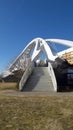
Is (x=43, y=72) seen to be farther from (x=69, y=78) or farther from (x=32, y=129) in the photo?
(x=32, y=129)

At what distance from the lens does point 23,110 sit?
9578 mm

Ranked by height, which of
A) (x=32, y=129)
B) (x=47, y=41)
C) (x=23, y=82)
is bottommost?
(x=32, y=129)

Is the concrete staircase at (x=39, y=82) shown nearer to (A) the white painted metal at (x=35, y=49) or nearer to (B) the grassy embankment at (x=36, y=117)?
(B) the grassy embankment at (x=36, y=117)

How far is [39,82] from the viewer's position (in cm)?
2489

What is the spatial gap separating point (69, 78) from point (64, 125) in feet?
79.9

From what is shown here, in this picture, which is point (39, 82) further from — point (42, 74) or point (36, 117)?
point (36, 117)

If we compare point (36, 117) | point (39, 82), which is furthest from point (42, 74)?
point (36, 117)

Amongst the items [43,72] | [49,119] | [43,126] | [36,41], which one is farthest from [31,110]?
[36,41]

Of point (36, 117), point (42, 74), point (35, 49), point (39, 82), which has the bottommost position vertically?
point (36, 117)

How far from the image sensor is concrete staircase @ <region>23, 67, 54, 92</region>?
73.9 ft

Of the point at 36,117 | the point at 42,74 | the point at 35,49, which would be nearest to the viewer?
the point at 36,117

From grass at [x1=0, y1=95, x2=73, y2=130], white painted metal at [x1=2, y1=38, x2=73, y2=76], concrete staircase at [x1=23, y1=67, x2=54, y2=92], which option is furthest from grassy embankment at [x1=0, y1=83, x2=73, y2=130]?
white painted metal at [x1=2, y1=38, x2=73, y2=76]

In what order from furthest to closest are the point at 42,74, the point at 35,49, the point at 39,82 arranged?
the point at 35,49, the point at 42,74, the point at 39,82

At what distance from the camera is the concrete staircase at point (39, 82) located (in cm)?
2254
